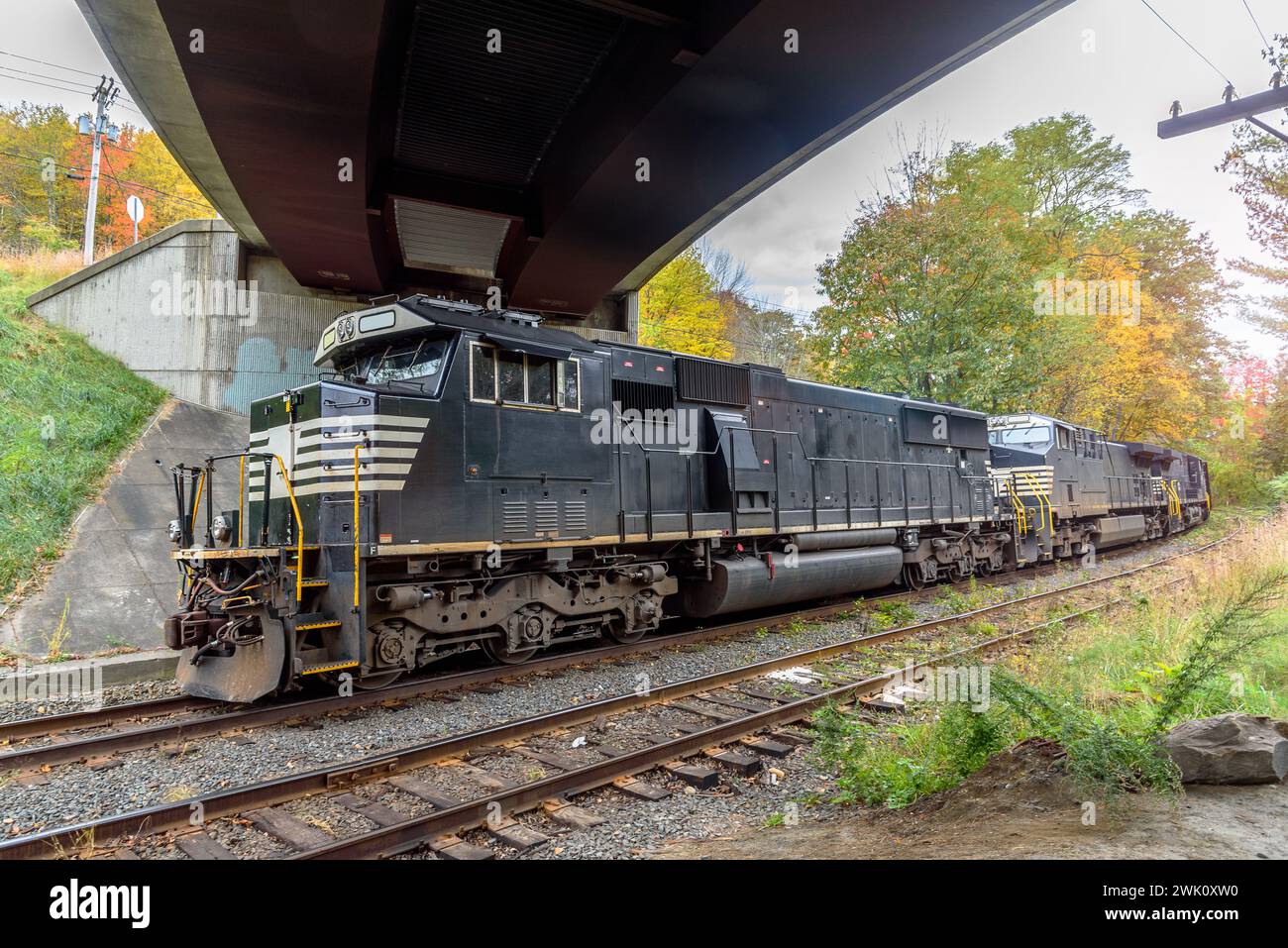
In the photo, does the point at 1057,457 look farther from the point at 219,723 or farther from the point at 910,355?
the point at 219,723

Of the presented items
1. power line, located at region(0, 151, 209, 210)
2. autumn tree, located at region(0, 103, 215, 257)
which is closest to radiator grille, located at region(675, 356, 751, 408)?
autumn tree, located at region(0, 103, 215, 257)

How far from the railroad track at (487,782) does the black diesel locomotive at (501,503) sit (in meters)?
1.56

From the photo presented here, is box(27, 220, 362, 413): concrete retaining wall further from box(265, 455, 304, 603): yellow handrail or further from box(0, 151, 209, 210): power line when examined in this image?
box(0, 151, 209, 210): power line

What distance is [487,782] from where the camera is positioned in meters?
4.83

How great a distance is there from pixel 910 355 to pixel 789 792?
1626 cm

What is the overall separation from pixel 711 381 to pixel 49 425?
1164 cm

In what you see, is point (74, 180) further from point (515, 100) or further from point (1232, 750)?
point (1232, 750)

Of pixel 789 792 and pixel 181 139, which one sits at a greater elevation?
pixel 181 139

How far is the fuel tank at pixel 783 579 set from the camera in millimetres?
10047
